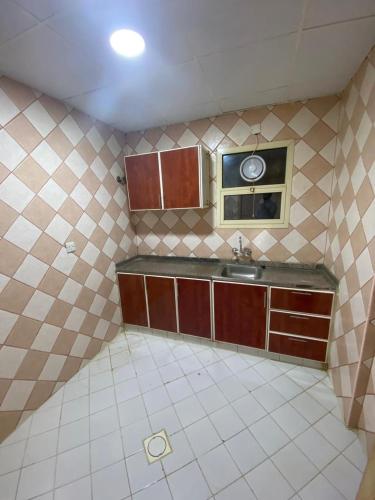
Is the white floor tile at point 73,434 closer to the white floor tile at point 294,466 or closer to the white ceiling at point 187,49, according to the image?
the white floor tile at point 294,466

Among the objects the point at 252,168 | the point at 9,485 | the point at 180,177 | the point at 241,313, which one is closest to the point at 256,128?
the point at 252,168

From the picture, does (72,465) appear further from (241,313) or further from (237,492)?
(241,313)

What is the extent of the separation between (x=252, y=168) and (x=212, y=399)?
6.77 feet

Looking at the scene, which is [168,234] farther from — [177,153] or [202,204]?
[177,153]

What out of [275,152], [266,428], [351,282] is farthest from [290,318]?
[275,152]

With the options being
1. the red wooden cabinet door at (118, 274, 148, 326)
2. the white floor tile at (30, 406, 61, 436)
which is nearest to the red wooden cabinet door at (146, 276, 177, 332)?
the red wooden cabinet door at (118, 274, 148, 326)

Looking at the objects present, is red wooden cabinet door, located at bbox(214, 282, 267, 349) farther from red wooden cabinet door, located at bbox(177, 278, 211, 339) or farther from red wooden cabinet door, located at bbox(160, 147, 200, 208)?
red wooden cabinet door, located at bbox(160, 147, 200, 208)

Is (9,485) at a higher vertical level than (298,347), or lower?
lower

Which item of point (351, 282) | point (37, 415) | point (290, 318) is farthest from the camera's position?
point (290, 318)

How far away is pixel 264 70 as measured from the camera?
4.58ft

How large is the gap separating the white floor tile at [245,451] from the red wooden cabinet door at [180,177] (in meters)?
1.83

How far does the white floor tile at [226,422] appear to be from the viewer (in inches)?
53.4

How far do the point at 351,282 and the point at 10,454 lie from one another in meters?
2.47

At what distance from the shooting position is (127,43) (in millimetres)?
1116
